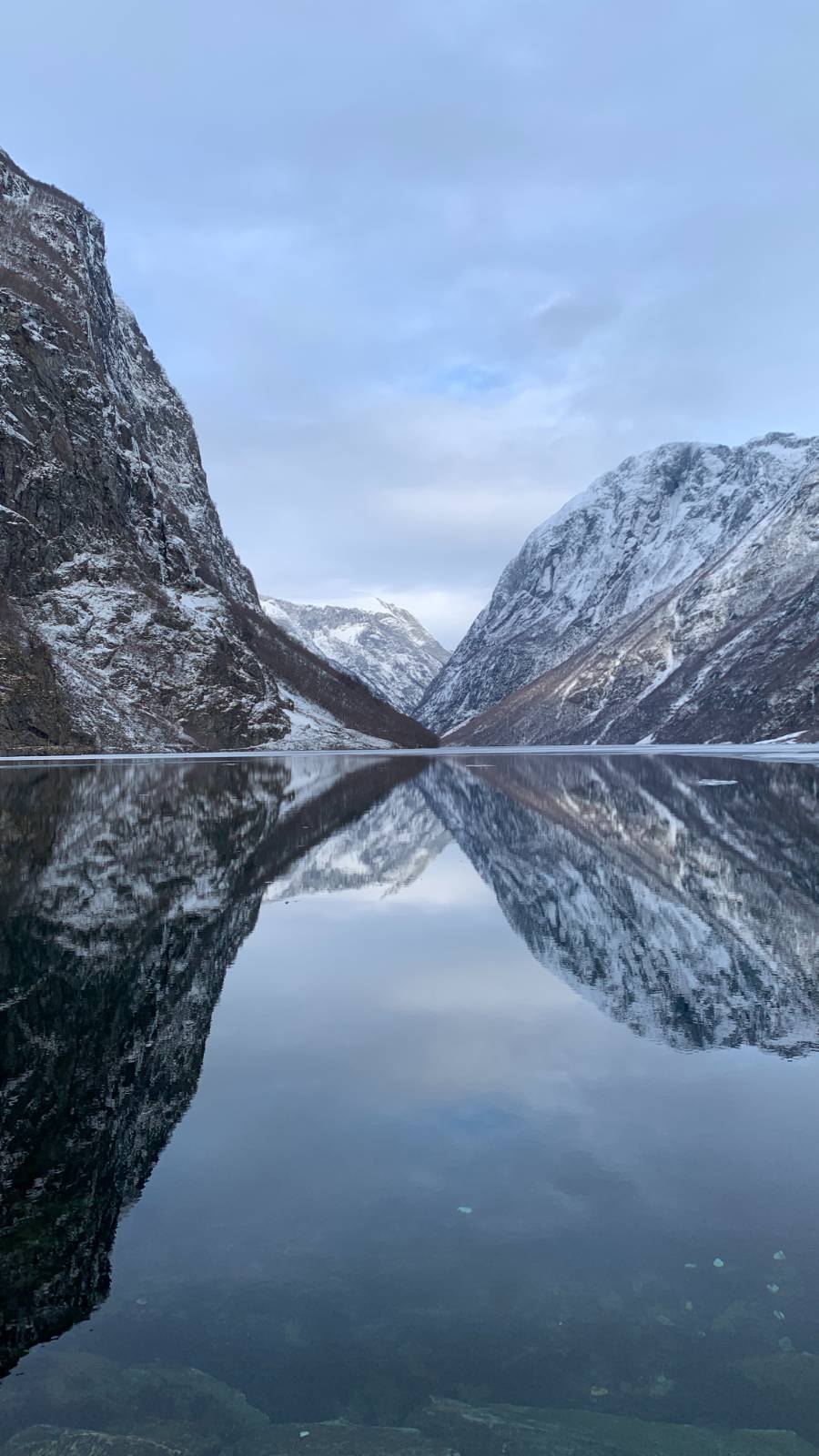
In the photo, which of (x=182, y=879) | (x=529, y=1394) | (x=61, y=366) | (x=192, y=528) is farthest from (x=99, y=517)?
(x=529, y=1394)

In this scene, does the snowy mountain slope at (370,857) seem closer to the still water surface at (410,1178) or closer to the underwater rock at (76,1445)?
the still water surface at (410,1178)

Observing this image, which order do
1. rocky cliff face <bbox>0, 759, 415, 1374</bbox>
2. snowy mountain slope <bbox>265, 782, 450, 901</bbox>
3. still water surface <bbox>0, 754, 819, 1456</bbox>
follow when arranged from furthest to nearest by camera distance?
snowy mountain slope <bbox>265, 782, 450, 901</bbox>, rocky cliff face <bbox>0, 759, 415, 1374</bbox>, still water surface <bbox>0, 754, 819, 1456</bbox>

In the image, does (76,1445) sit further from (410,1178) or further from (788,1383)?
(788,1383)

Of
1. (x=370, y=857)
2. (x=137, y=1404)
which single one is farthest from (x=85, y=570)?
(x=137, y=1404)

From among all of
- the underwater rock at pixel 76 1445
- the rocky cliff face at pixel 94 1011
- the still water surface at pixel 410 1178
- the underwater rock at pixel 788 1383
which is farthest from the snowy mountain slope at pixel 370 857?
the underwater rock at pixel 788 1383

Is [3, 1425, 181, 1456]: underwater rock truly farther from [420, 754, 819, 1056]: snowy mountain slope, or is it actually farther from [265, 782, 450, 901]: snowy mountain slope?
[265, 782, 450, 901]: snowy mountain slope

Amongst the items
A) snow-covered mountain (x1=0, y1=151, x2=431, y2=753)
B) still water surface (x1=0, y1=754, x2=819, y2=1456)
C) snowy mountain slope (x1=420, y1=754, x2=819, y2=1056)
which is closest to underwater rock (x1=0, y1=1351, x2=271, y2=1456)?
still water surface (x1=0, y1=754, x2=819, y2=1456)

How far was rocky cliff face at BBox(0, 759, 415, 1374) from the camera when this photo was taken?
7168 mm

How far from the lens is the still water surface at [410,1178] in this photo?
559cm

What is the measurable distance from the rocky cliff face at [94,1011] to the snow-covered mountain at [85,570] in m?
80.6

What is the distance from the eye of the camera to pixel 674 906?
1947cm

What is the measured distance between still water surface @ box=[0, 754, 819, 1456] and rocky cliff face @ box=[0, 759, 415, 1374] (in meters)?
0.05

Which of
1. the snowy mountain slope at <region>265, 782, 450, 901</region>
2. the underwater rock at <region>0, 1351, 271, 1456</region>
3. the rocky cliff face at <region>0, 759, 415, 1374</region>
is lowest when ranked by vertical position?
the underwater rock at <region>0, 1351, 271, 1456</region>

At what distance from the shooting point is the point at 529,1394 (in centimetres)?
561
